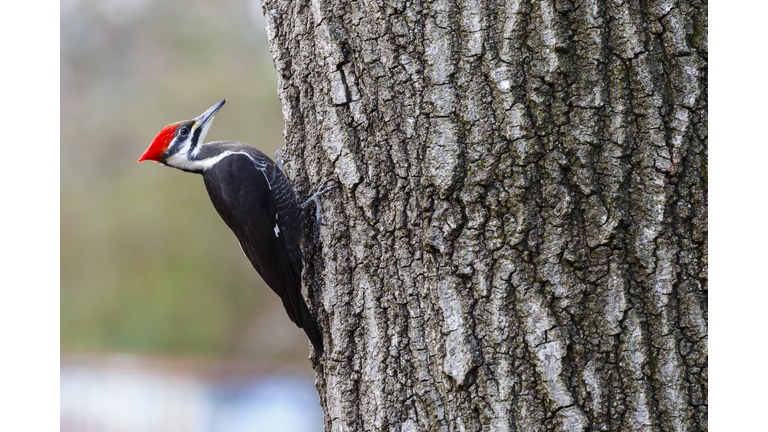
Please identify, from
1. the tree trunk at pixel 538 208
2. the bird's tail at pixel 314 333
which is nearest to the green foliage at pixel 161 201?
the bird's tail at pixel 314 333

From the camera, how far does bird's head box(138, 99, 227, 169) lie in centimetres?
212

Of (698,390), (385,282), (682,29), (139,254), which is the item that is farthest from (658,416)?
(139,254)

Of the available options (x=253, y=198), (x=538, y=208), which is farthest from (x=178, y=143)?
(x=538, y=208)

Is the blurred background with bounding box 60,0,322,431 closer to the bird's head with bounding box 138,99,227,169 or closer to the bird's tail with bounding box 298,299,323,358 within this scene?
the bird's head with bounding box 138,99,227,169

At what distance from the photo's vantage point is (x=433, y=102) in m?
1.13

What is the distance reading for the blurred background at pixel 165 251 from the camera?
446cm

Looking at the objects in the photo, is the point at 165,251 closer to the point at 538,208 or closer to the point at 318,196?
the point at 318,196

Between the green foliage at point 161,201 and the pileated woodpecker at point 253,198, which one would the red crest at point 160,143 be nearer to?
the pileated woodpecker at point 253,198

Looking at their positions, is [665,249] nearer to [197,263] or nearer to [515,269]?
[515,269]

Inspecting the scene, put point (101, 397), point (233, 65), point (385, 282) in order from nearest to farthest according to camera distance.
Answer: point (385, 282), point (101, 397), point (233, 65)

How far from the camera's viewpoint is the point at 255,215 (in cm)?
188

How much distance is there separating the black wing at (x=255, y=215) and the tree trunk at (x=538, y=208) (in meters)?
0.63

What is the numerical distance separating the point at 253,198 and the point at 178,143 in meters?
0.50

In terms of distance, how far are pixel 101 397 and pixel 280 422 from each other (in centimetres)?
169
